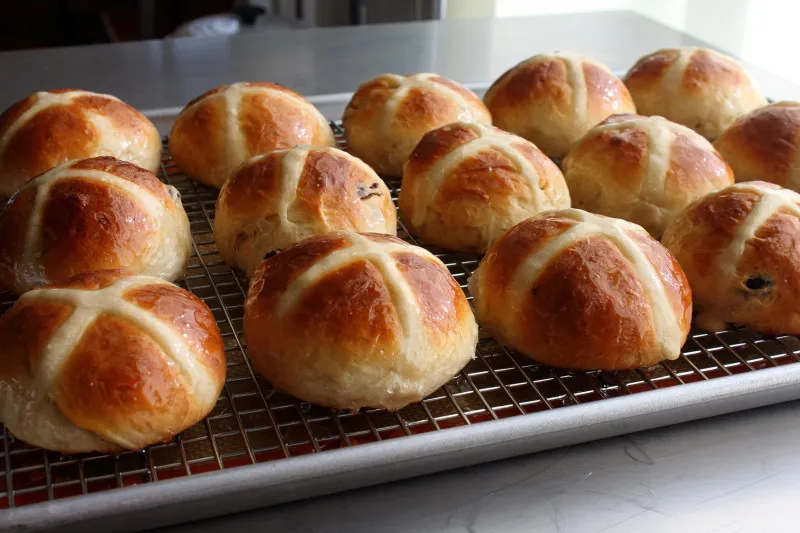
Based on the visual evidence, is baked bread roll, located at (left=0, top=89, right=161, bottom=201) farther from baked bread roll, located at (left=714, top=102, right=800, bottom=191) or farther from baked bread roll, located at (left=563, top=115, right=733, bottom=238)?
baked bread roll, located at (left=714, top=102, right=800, bottom=191)

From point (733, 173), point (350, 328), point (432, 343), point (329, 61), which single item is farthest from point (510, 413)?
point (329, 61)

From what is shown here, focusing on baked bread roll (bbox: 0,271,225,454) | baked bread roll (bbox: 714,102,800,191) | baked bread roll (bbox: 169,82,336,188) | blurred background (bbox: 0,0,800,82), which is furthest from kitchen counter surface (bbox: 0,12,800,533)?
blurred background (bbox: 0,0,800,82)

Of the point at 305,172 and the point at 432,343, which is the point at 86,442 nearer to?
the point at 432,343

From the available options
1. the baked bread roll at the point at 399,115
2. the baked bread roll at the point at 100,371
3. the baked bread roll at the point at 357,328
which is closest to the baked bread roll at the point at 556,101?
the baked bread roll at the point at 399,115

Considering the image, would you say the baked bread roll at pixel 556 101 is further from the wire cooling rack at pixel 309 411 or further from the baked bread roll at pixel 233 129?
the wire cooling rack at pixel 309 411

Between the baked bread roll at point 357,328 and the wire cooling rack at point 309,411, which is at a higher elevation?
the baked bread roll at point 357,328

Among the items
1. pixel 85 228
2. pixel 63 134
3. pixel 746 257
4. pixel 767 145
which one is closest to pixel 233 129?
pixel 63 134
